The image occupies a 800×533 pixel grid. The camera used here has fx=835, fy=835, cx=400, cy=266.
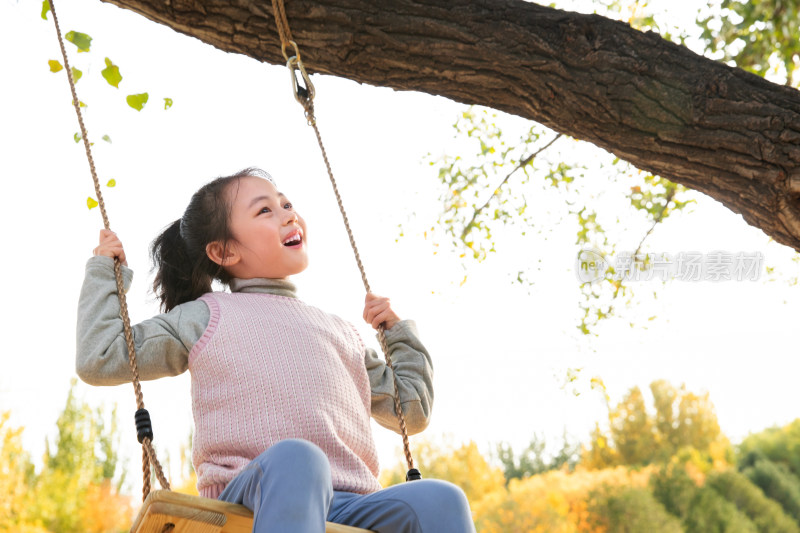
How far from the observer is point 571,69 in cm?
203

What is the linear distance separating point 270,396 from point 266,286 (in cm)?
36

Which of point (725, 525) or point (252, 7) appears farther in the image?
point (725, 525)

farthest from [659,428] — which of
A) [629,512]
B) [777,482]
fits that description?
[629,512]

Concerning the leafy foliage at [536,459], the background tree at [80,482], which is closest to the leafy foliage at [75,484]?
the background tree at [80,482]

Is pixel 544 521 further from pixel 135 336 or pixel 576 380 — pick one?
pixel 135 336

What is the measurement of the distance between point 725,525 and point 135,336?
1397 centimetres

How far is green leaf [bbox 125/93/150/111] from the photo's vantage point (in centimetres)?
236

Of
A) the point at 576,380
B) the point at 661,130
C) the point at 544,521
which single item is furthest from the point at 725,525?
the point at 661,130

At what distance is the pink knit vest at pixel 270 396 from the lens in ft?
5.35

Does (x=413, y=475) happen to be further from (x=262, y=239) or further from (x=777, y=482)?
(x=777, y=482)

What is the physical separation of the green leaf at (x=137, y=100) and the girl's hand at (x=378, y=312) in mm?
890

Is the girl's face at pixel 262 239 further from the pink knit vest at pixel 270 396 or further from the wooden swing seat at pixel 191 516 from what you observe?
the wooden swing seat at pixel 191 516

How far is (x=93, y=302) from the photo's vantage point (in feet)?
5.74

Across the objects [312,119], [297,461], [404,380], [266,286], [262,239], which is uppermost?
[312,119]
